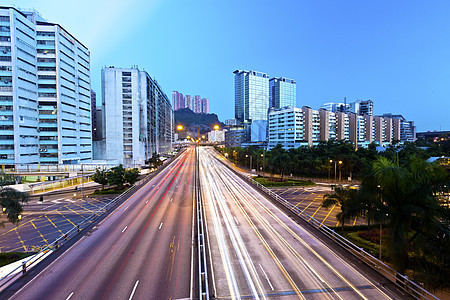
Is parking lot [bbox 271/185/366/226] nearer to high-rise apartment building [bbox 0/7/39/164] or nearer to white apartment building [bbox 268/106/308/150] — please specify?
high-rise apartment building [bbox 0/7/39/164]

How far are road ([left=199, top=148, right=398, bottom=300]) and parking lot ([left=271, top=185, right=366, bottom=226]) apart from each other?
20.8 ft

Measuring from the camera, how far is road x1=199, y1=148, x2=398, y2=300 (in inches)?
480

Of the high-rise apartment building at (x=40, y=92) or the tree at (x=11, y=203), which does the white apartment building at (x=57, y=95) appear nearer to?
the high-rise apartment building at (x=40, y=92)

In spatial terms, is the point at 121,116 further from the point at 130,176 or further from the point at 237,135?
the point at 237,135

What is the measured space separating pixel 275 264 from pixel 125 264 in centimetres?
1002

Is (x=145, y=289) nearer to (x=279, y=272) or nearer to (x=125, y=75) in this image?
(x=279, y=272)

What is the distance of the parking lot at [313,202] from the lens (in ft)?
90.1

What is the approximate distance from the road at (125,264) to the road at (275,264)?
2381mm

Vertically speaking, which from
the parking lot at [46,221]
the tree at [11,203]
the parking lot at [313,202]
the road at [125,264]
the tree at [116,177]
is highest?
the tree at [11,203]

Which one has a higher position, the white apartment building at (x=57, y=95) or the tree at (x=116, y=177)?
the white apartment building at (x=57, y=95)

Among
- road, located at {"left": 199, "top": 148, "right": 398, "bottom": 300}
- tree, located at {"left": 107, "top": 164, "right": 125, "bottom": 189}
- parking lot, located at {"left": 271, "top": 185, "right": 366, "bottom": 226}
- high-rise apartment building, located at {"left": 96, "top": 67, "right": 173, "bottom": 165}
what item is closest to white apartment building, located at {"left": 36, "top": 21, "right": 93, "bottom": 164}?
high-rise apartment building, located at {"left": 96, "top": 67, "right": 173, "bottom": 165}

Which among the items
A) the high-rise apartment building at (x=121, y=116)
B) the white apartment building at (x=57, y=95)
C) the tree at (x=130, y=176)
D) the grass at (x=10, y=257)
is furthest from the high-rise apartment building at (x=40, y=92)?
the grass at (x=10, y=257)

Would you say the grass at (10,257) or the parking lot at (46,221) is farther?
the parking lot at (46,221)

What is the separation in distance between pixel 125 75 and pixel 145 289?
9935cm
